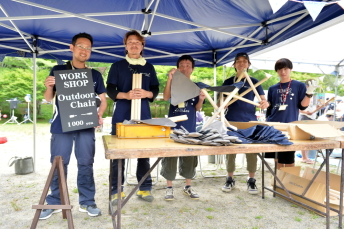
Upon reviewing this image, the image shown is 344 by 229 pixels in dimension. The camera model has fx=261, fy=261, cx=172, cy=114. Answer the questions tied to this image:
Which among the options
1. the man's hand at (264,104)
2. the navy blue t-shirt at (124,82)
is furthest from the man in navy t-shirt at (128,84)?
the man's hand at (264,104)

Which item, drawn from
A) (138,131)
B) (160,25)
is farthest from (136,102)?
(160,25)

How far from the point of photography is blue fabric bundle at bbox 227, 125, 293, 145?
6.17 feet

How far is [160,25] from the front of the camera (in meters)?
3.75

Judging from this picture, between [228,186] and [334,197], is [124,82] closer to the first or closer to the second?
[228,186]

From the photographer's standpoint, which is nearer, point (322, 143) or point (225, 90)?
point (322, 143)

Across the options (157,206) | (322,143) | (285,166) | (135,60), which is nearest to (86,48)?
(135,60)

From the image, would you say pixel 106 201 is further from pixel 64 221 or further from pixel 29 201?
pixel 29 201

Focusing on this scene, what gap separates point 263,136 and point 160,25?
245cm

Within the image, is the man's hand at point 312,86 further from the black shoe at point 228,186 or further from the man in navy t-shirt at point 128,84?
the man in navy t-shirt at point 128,84

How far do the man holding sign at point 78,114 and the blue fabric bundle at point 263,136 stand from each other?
1183 mm

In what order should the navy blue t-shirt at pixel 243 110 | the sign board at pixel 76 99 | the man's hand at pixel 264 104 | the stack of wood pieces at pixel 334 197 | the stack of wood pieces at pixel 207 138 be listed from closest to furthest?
1. the stack of wood pieces at pixel 207 138
2. the sign board at pixel 76 99
3. the stack of wood pieces at pixel 334 197
4. the man's hand at pixel 264 104
5. the navy blue t-shirt at pixel 243 110

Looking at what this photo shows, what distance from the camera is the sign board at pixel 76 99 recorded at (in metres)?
2.00

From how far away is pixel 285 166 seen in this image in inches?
129

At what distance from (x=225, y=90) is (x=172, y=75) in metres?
0.53
